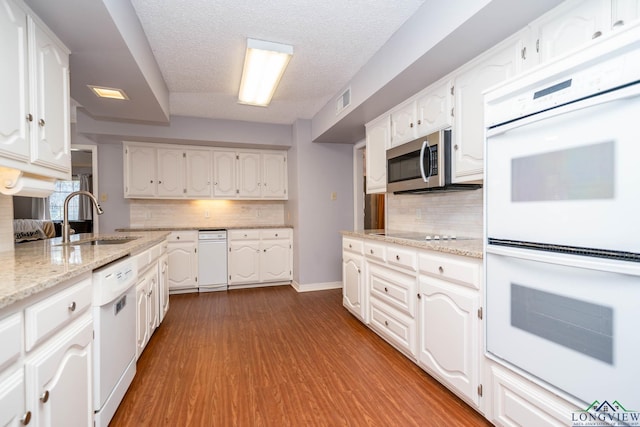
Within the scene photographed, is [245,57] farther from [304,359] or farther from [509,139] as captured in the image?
[304,359]

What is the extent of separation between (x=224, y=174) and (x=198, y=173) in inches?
14.7

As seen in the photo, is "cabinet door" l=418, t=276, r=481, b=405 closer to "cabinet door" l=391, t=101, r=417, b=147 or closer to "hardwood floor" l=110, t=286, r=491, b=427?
"hardwood floor" l=110, t=286, r=491, b=427

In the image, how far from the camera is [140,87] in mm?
2578

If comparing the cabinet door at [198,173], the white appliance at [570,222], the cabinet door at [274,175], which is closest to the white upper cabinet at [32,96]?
the white appliance at [570,222]

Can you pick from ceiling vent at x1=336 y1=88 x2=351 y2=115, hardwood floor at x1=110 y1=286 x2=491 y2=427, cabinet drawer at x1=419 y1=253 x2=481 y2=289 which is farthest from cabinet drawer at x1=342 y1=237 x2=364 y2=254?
ceiling vent at x1=336 y1=88 x2=351 y2=115

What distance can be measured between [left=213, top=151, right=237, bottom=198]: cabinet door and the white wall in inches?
37.3

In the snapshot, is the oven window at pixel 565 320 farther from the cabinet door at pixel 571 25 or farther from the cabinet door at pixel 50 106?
the cabinet door at pixel 50 106

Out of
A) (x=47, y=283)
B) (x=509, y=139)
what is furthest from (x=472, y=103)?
(x=47, y=283)

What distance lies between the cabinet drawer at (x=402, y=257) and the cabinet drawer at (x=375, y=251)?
0.27 ft

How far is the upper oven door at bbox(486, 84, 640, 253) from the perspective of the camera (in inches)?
39.4

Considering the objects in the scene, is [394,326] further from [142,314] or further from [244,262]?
[244,262]

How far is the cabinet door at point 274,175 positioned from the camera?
494cm

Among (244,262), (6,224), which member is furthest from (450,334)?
(244,262)

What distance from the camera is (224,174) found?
4.76 meters
